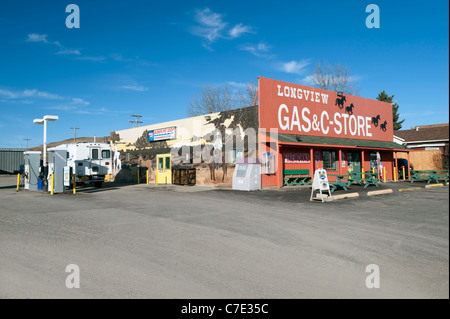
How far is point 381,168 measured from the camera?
26.4m

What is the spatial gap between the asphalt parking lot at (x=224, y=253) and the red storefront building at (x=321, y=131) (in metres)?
10.1

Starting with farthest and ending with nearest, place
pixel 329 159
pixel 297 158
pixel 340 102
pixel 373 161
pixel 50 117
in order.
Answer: pixel 373 161 < pixel 340 102 < pixel 329 159 < pixel 297 158 < pixel 50 117

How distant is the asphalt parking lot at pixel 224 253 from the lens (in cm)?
405

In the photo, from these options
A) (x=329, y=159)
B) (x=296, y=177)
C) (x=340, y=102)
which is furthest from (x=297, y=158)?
(x=340, y=102)

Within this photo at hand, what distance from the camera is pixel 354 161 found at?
2508 cm

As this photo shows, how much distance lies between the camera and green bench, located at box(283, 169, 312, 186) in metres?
20.0

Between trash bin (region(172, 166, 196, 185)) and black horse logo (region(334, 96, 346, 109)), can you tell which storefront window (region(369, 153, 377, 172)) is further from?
trash bin (region(172, 166, 196, 185))

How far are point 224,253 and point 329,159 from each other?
1912 cm

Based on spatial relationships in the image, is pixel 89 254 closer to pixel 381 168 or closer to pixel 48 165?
pixel 48 165

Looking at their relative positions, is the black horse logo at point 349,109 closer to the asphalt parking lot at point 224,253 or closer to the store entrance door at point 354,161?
the store entrance door at point 354,161

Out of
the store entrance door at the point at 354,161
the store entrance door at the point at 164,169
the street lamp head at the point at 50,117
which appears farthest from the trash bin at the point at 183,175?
the store entrance door at the point at 354,161

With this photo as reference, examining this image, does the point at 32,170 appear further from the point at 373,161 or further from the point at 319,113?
the point at 373,161

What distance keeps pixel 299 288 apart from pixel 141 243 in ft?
11.0
